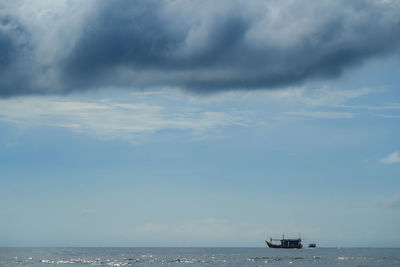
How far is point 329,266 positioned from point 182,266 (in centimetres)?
3341

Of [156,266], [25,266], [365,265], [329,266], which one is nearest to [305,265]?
[329,266]

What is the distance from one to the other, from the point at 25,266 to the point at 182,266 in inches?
1367

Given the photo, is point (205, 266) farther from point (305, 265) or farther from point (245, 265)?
point (305, 265)

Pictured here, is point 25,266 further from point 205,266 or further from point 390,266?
point 390,266

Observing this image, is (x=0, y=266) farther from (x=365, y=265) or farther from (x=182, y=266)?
(x=365, y=265)

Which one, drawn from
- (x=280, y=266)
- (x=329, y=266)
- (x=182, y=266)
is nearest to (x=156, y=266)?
(x=182, y=266)

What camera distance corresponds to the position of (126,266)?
12350cm

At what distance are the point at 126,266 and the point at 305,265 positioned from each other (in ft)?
133

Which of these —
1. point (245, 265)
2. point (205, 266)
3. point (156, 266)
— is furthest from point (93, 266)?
point (245, 265)

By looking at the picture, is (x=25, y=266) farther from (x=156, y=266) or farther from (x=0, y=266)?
(x=156, y=266)

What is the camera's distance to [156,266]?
124500 mm

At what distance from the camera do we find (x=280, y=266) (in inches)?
4786

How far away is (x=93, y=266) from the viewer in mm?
126312

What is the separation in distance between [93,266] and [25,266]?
48.7ft
